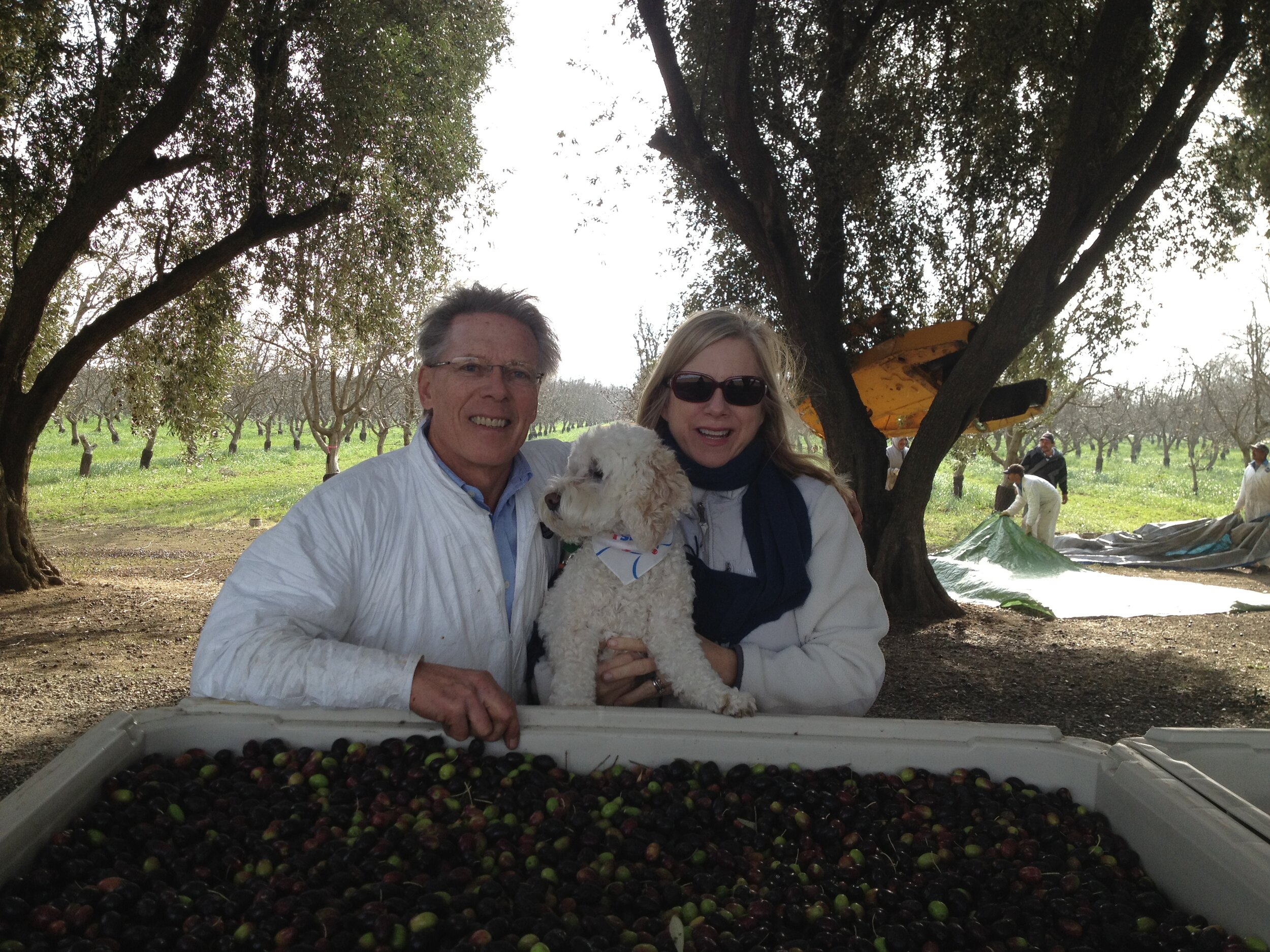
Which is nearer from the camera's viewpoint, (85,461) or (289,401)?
(85,461)

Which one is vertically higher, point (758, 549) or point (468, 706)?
point (758, 549)

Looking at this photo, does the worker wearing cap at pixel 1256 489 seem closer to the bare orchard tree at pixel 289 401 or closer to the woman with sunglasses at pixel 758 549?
the woman with sunglasses at pixel 758 549

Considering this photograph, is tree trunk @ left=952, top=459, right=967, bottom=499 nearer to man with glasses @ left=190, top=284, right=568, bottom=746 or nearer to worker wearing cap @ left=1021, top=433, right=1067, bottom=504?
worker wearing cap @ left=1021, top=433, right=1067, bottom=504

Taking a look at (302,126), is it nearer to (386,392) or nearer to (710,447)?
(710,447)

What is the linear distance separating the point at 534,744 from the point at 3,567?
10.00 m

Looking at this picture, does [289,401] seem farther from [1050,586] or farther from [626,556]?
[626,556]

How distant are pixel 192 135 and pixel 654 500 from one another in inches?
321

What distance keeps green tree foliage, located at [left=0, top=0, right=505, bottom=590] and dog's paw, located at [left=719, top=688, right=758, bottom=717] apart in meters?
7.49

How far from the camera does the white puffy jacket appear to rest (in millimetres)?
2188

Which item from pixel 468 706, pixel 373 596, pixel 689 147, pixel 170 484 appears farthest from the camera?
pixel 170 484

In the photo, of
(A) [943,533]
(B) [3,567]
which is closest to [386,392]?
(A) [943,533]

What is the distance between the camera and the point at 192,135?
828cm

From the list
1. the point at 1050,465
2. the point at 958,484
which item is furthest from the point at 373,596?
the point at 958,484

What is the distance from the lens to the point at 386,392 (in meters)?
32.6
